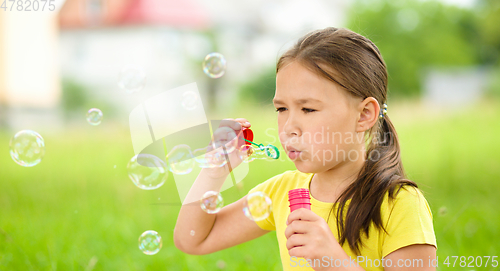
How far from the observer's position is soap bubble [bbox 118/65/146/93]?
2.20 m

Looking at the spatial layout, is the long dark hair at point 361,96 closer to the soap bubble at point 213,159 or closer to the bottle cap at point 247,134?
the bottle cap at point 247,134

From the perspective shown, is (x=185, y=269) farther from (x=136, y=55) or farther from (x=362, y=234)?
(x=136, y=55)

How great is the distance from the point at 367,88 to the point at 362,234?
1.50 feet

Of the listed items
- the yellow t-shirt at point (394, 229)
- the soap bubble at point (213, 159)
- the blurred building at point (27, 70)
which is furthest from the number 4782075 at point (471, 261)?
the blurred building at point (27, 70)

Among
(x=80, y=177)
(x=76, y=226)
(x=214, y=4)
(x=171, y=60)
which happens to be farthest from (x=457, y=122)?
(x=214, y=4)

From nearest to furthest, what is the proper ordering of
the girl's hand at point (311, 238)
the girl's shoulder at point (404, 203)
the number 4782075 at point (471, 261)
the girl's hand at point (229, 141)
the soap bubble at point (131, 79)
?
the girl's hand at point (311, 238) < the girl's shoulder at point (404, 203) < the girl's hand at point (229, 141) < the soap bubble at point (131, 79) < the number 4782075 at point (471, 261)

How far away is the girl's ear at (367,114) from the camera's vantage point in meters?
1.38

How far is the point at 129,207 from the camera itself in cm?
374

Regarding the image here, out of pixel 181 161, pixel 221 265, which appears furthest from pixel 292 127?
pixel 221 265

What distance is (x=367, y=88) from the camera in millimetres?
1397

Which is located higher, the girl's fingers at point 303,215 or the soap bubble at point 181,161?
the soap bubble at point 181,161

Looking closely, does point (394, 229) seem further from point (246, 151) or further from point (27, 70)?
point (27, 70)

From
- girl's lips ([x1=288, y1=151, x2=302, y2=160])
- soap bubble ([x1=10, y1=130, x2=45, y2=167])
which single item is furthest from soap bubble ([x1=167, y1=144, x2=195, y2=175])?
soap bubble ([x1=10, y1=130, x2=45, y2=167])

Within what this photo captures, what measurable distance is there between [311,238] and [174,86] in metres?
16.5
